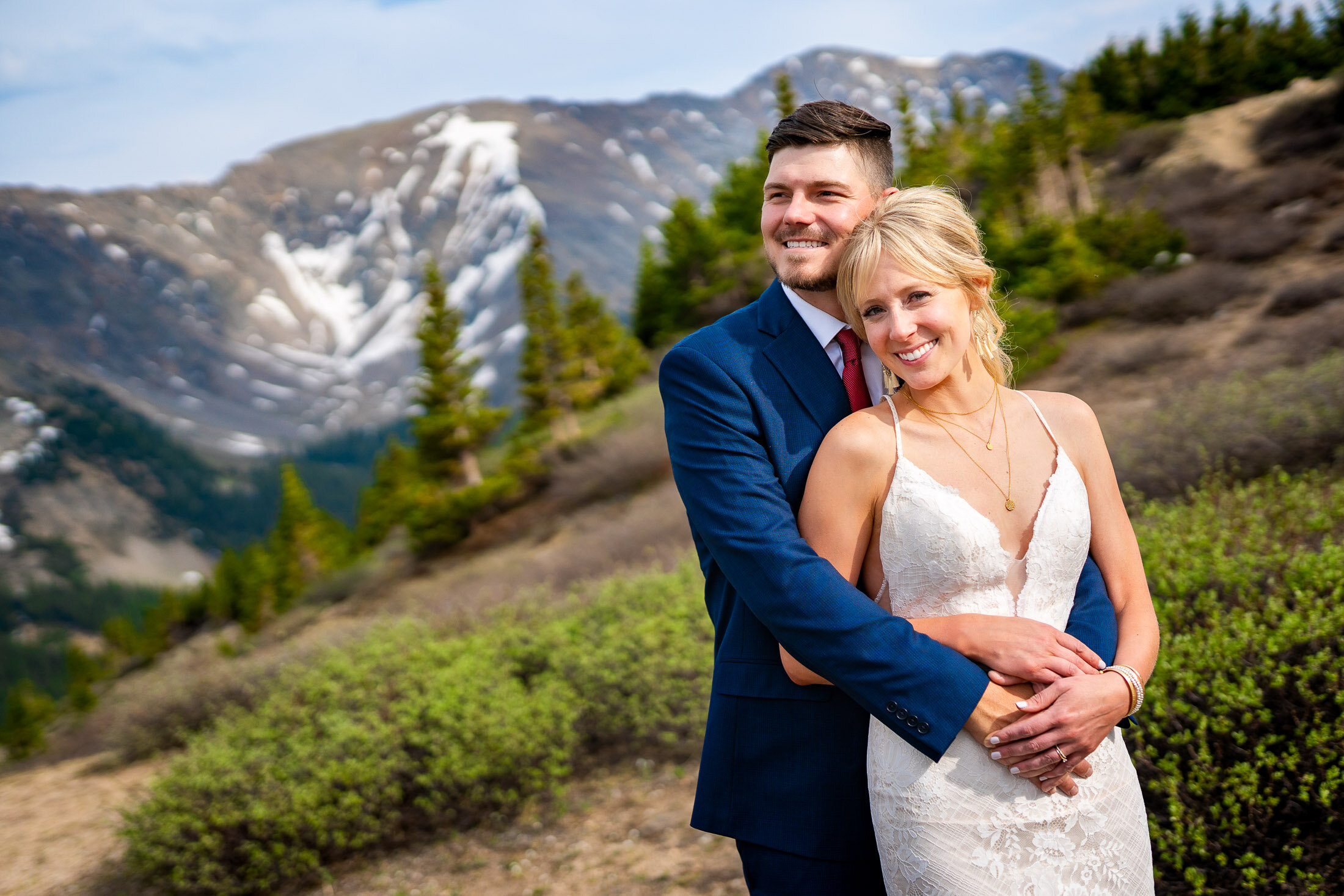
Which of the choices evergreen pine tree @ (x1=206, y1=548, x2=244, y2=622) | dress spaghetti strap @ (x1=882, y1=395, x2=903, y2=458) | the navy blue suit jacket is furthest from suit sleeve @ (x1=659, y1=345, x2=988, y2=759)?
evergreen pine tree @ (x1=206, y1=548, x2=244, y2=622)

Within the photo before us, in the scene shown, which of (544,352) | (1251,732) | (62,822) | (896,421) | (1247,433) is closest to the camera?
(896,421)

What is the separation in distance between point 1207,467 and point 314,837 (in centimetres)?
747

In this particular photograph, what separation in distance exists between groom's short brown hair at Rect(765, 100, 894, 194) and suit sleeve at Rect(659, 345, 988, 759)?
801 mm

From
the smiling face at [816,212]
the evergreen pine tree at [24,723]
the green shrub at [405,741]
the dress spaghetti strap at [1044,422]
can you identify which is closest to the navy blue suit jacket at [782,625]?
the smiling face at [816,212]

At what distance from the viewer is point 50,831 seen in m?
8.05

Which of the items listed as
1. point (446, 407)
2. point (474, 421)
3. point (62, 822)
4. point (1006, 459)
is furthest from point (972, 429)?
point (446, 407)

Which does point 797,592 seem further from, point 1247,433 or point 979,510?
point 1247,433

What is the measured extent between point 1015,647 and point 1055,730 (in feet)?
0.65

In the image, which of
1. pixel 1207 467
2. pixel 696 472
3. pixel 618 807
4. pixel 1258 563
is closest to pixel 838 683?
pixel 696 472

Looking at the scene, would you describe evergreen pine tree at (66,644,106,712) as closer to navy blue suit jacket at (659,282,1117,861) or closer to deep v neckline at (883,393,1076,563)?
navy blue suit jacket at (659,282,1117,861)

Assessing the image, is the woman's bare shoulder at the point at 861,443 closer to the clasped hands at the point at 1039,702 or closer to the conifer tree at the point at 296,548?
the clasped hands at the point at 1039,702

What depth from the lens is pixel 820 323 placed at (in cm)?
230

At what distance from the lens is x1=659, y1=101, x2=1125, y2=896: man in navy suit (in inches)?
75.2

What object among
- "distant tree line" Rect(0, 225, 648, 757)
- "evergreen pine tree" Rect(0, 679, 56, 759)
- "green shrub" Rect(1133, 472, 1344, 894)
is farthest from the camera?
"evergreen pine tree" Rect(0, 679, 56, 759)
